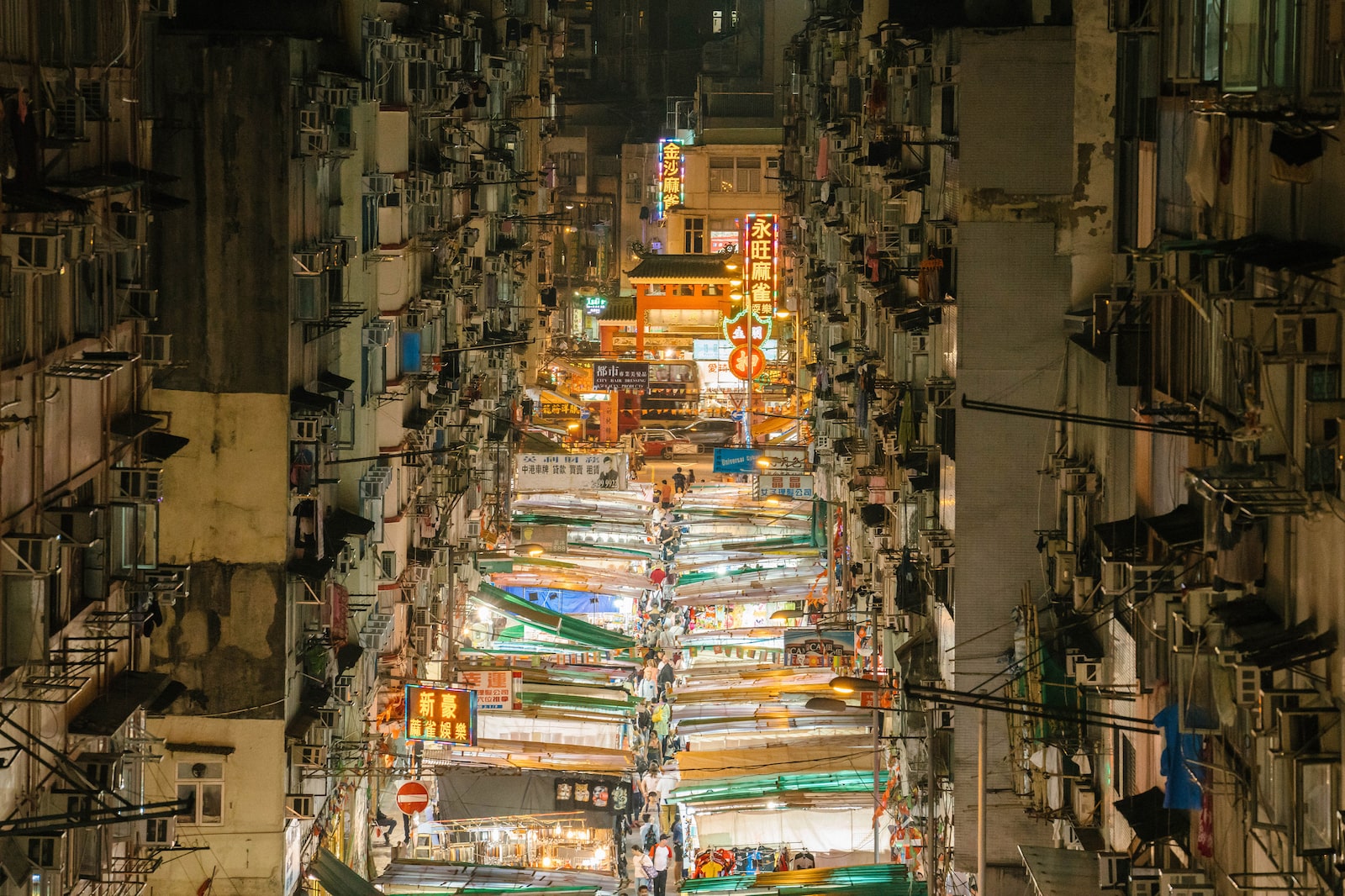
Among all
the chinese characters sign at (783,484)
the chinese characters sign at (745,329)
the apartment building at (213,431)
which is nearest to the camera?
the apartment building at (213,431)

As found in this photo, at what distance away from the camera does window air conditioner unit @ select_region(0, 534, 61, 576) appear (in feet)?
39.6

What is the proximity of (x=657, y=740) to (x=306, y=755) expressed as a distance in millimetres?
14588

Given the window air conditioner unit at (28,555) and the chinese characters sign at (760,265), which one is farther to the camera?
the chinese characters sign at (760,265)

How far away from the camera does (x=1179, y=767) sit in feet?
39.4

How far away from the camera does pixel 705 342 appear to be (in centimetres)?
6159

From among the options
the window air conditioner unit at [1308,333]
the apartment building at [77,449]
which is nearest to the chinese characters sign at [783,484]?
the apartment building at [77,449]

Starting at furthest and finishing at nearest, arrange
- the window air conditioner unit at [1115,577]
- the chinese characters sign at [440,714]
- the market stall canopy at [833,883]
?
the chinese characters sign at [440,714] → the market stall canopy at [833,883] → the window air conditioner unit at [1115,577]

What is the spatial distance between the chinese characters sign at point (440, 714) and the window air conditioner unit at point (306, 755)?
17.1 feet

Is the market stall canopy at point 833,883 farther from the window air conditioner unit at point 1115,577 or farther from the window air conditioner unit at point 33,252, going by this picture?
the window air conditioner unit at point 33,252

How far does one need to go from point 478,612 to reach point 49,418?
24.0 meters

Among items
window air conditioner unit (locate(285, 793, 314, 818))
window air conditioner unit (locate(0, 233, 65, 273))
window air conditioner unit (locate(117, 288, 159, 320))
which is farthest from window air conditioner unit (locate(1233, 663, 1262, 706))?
window air conditioner unit (locate(285, 793, 314, 818))

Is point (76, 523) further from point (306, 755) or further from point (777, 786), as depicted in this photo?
point (777, 786)

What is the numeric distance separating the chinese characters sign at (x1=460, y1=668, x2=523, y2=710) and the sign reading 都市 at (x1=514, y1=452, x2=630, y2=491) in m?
15.7

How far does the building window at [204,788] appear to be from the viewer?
1881cm
